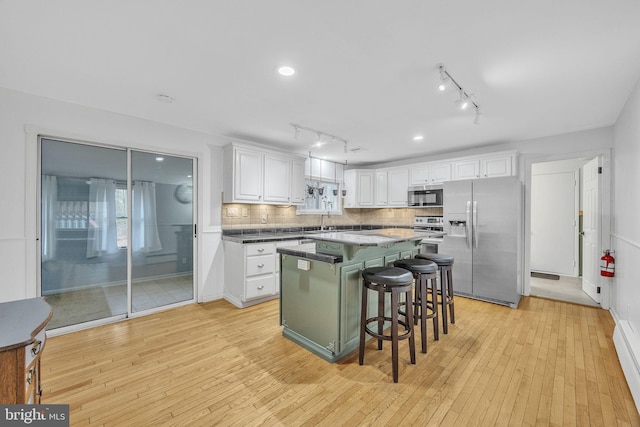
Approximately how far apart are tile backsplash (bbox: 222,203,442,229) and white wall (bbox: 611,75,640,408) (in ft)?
7.90

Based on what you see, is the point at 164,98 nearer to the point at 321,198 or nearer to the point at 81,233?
the point at 81,233

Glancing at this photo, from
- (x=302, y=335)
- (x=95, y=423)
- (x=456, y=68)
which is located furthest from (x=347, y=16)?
(x=95, y=423)

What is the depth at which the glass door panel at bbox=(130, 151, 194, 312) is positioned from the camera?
3545mm

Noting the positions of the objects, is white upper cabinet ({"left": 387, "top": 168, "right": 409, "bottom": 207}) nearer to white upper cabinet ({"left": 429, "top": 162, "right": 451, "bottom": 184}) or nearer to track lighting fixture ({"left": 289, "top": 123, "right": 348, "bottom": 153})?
white upper cabinet ({"left": 429, "top": 162, "right": 451, "bottom": 184})

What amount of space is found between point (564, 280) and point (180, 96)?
7.05m

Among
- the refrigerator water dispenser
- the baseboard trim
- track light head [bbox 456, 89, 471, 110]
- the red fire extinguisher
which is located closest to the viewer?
the baseboard trim

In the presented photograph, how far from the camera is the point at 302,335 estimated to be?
9.02 ft

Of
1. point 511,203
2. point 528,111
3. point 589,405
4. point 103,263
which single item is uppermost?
point 528,111

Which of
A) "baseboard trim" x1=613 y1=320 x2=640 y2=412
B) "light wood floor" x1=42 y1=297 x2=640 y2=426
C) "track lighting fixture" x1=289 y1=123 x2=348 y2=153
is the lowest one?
"light wood floor" x1=42 y1=297 x2=640 y2=426

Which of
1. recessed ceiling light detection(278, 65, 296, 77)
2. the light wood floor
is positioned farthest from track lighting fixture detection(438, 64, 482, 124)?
the light wood floor

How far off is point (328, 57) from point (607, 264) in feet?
13.8

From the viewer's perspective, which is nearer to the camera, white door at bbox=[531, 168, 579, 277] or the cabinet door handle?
the cabinet door handle

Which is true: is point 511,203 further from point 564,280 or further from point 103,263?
point 103,263

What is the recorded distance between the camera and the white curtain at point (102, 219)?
3213 millimetres
